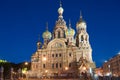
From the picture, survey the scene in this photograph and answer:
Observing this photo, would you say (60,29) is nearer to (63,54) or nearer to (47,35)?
(47,35)

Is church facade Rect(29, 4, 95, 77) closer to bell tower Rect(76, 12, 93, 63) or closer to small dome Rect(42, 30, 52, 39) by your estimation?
bell tower Rect(76, 12, 93, 63)

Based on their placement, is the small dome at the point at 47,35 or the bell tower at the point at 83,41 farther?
the small dome at the point at 47,35

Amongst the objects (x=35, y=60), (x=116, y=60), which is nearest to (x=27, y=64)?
(x=35, y=60)

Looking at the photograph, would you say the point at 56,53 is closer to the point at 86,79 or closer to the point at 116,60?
the point at 116,60

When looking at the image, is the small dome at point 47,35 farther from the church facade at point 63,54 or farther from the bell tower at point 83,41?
the bell tower at point 83,41

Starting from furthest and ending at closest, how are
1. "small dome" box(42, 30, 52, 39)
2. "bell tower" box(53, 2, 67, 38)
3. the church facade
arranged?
"small dome" box(42, 30, 52, 39)
"bell tower" box(53, 2, 67, 38)
the church facade

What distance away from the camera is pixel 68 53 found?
298 ft

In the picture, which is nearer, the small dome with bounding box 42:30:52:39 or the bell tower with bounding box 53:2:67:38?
the bell tower with bounding box 53:2:67:38

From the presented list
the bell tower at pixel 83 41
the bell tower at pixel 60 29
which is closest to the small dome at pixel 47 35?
the bell tower at pixel 60 29

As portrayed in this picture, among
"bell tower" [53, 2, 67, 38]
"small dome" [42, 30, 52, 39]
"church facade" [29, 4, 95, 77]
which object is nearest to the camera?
"church facade" [29, 4, 95, 77]

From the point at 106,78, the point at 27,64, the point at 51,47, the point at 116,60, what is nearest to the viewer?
the point at 106,78

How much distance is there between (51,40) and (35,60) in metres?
8.61

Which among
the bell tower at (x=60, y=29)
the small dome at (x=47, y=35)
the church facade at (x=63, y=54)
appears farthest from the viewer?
the small dome at (x=47, y=35)

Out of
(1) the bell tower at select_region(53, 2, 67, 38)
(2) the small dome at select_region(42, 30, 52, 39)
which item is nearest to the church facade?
(1) the bell tower at select_region(53, 2, 67, 38)
